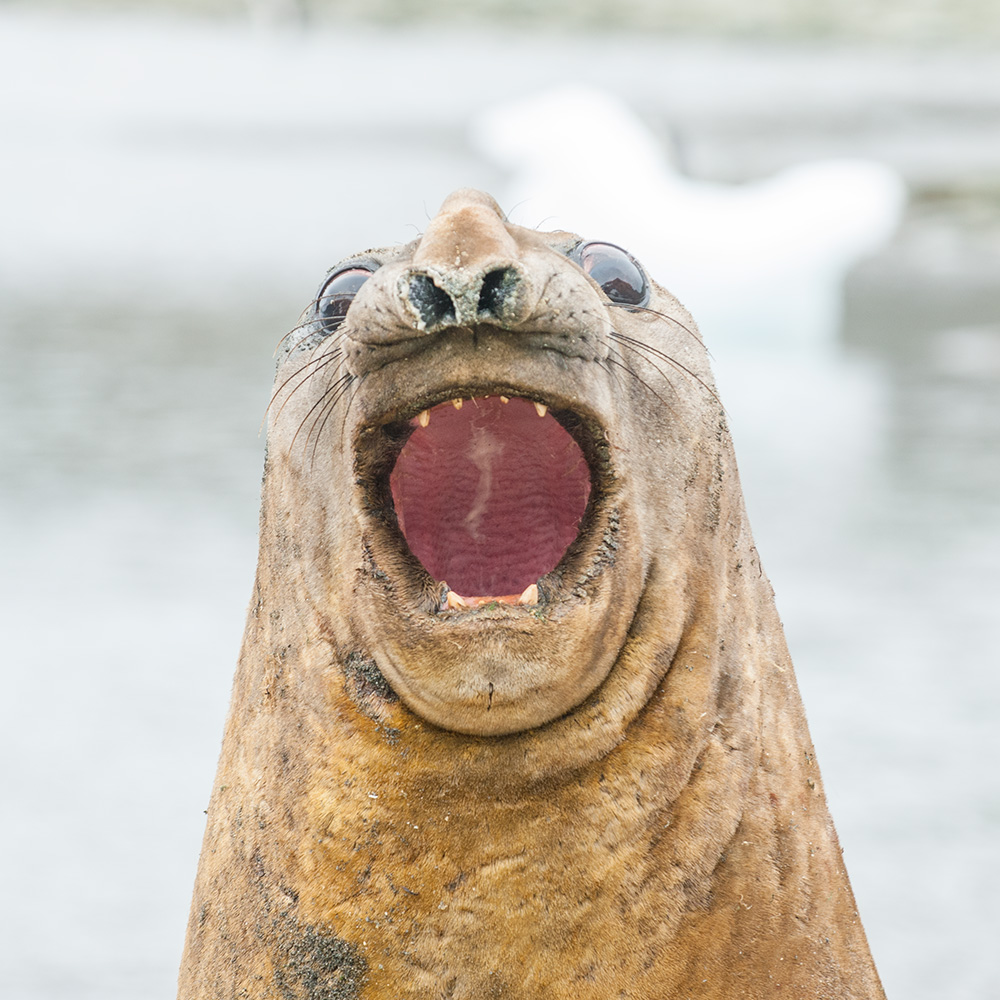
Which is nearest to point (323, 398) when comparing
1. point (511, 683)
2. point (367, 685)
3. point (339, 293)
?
point (339, 293)

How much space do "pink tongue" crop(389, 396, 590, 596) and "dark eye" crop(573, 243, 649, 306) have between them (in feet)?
0.84

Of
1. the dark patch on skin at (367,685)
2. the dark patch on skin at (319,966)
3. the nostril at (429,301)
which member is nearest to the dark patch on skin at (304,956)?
the dark patch on skin at (319,966)

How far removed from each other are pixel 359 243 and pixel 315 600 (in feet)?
49.4

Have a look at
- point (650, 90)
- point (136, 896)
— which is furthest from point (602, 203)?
point (650, 90)

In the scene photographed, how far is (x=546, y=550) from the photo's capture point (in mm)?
2059

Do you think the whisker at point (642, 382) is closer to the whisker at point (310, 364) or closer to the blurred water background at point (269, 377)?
the whisker at point (310, 364)

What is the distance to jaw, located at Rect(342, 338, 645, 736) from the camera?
1.74 metres

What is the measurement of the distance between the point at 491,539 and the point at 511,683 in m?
0.33

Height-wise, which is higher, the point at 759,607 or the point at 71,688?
the point at 71,688

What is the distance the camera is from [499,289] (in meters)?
1.66

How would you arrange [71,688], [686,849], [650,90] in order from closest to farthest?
[686,849], [71,688], [650,90]

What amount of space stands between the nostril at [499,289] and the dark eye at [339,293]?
0.50 metres

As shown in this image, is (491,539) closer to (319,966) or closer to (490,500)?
(490,500)

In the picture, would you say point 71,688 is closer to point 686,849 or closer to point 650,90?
point 686,849
